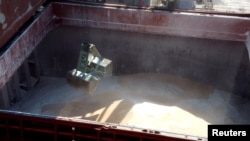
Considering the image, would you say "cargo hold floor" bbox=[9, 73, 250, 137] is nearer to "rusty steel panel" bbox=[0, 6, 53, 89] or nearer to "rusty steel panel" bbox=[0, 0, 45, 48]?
"rusty steel panel" bbox=[0, 6, 53, 89]

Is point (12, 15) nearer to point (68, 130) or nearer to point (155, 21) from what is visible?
point (68, 130)

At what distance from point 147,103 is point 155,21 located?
3.16 meters

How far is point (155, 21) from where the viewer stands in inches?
526

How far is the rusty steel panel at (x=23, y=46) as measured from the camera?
32.7 feet

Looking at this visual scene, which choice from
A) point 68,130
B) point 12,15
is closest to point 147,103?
point 68,130

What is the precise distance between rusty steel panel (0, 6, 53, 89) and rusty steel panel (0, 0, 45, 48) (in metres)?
0.29

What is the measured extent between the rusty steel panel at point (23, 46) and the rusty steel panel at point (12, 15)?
0.97ft

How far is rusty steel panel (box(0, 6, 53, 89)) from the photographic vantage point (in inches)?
393

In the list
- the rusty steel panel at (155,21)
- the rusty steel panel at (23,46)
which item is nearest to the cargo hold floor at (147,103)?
the rusty steel panel at (155,21)

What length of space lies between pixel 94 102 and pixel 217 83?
5104 millimetres

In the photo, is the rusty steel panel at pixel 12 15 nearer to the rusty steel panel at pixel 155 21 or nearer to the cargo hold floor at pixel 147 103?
the rusty steel panel at pixel 155 21

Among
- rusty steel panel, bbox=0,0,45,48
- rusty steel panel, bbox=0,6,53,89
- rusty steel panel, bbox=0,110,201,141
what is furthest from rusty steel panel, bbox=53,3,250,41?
rusty steel panel, bbox=0,110,201,141

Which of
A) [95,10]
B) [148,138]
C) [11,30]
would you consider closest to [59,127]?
[148,138]

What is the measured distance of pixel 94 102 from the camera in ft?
43.1
